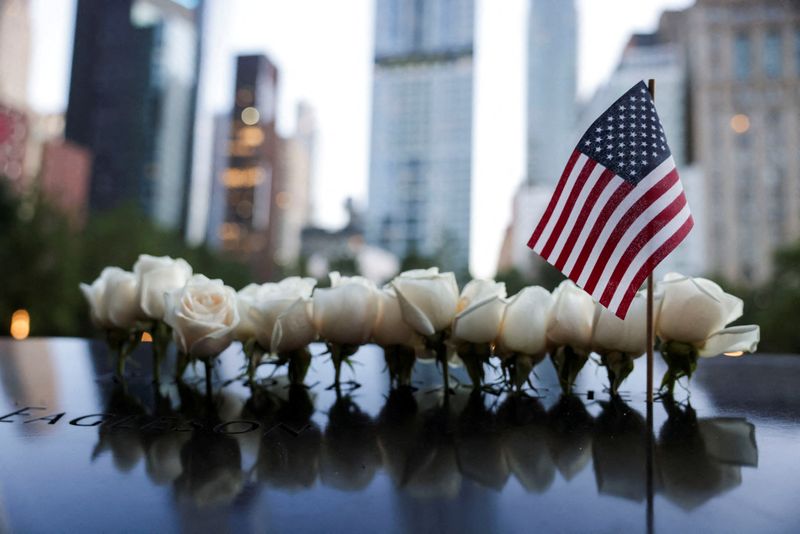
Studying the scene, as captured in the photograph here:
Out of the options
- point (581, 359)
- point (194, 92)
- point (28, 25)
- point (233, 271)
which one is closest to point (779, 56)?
point (233, 271)

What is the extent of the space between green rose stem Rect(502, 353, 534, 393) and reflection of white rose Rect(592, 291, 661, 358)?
125 millimetres

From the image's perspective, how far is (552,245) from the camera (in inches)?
47.6

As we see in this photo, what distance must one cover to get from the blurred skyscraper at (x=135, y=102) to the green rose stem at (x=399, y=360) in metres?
52.0

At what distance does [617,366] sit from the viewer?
1.13 m

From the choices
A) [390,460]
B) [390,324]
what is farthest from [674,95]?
[390,460]

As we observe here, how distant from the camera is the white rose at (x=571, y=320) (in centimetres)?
108

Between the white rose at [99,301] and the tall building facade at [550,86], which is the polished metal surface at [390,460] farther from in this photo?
the tall building facade at [550,86]

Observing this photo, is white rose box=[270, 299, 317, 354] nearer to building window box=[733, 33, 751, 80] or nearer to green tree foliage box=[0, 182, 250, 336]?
green tree foliage box=[0, 182, 250, 336]

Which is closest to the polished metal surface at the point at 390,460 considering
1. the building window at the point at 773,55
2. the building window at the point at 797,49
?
the building window at the point at 773,55

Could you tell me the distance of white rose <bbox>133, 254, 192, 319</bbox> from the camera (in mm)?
1231

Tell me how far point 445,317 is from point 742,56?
48.2 m

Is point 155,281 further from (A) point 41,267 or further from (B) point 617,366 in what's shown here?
(A) point 41,267

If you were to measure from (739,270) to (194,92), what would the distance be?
151 ft

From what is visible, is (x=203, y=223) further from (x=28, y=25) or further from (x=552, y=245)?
(x=552, y=245)
